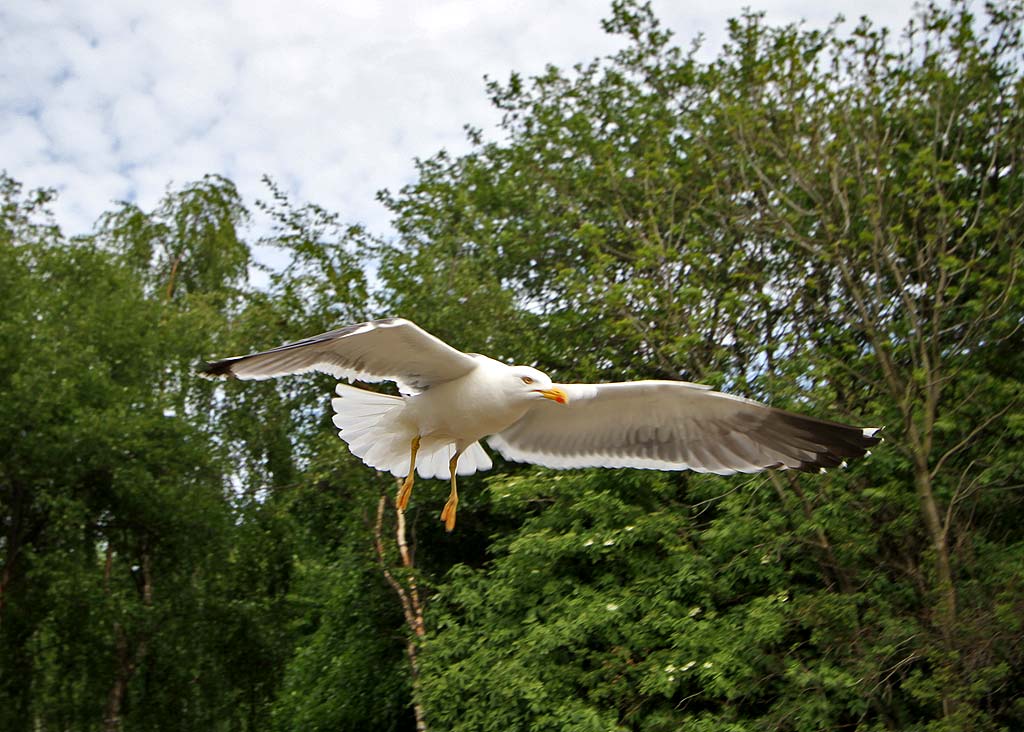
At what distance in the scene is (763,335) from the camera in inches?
362

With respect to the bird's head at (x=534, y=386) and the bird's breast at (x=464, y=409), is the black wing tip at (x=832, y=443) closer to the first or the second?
the bird's head at (x=534, y=386)

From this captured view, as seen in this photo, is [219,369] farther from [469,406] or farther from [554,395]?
[554,395]

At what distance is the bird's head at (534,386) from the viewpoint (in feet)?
17.0

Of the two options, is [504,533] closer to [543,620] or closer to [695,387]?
[543,620]

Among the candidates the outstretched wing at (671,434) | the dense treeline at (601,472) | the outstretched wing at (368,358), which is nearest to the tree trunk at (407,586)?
the dense treeline at (601,472)

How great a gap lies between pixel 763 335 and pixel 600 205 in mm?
2572

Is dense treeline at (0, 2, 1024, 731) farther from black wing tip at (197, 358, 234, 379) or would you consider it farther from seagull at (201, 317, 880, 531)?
black wing tip at (197, 358, 234, 379)

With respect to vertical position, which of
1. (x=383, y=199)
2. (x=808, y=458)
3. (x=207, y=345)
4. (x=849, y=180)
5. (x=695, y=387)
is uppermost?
(x=383, y=199)

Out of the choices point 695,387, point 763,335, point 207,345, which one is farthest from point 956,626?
point 207,345

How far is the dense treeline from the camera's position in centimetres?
739

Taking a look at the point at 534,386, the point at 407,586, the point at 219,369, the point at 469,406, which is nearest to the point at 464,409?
the point at 469,406

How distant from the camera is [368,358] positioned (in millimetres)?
5547

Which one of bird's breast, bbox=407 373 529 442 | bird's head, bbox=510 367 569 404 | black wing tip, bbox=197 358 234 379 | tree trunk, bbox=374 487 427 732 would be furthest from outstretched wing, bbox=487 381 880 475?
tree trunk, bbox=374 487 427 732

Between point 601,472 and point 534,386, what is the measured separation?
3.23 meters
